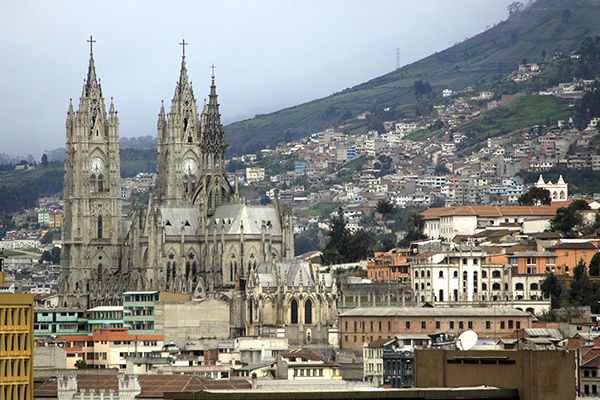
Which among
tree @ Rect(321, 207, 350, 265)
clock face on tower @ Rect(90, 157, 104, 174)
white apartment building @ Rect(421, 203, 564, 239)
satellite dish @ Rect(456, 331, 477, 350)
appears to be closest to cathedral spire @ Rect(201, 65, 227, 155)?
clock face on tower @ Rect(90, 157, 104, 174)

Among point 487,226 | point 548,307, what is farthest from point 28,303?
point 487,226

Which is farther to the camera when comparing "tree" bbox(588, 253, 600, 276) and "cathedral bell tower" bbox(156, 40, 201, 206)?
"cathedral bell tower" bbox(156, 40, 201, 206)

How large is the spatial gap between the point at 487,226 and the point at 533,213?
5295 mm

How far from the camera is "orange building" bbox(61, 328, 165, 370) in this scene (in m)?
124

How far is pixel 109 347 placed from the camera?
125812 mm

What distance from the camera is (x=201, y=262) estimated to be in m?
157

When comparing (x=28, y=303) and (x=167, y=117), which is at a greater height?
(x=167, y=117)

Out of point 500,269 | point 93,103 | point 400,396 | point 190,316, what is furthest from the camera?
point 93,103

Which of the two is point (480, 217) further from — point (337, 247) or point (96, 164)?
point (96, 164)

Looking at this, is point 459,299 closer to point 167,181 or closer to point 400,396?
point 167,181

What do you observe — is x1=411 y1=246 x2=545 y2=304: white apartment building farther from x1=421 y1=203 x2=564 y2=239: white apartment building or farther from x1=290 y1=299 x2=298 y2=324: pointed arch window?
x1=421 y1=203 x2=564 y2=239: white apartment building

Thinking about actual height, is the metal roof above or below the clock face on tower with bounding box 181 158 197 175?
below

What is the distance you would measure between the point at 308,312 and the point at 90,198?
110 feet

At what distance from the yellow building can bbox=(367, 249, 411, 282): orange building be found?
345 feet
